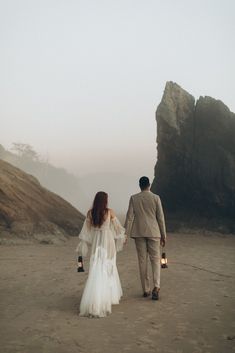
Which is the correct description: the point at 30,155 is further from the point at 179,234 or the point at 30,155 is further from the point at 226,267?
the point at 226,267

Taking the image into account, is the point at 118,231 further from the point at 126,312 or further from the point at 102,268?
the point at 126,312

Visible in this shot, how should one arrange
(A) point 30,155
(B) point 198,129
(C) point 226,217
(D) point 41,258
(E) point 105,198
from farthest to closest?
(A) point 30,155 → (B) point 198,129 → (C) point 226,217 → (D) point 41,258 → (E) point 105,198

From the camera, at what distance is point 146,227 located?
7.50 m

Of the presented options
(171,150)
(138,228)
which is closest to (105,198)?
(138,228)

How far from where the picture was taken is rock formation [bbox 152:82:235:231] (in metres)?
19.2

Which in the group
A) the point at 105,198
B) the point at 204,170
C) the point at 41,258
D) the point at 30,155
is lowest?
the point at 41,258

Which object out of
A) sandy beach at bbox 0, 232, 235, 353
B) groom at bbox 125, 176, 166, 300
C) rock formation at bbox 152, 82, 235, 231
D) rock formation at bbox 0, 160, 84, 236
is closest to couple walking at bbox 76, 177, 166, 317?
groom at bbox 125, 176, 166, 300

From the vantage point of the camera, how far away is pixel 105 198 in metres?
6.80

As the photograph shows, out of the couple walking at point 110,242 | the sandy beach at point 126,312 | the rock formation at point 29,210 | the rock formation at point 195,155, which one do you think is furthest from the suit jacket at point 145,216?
the rock formation at point 195,155

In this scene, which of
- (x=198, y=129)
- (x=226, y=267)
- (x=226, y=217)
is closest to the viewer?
(x=226, y=267)

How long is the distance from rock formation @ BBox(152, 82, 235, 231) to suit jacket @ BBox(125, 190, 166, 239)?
12111mm

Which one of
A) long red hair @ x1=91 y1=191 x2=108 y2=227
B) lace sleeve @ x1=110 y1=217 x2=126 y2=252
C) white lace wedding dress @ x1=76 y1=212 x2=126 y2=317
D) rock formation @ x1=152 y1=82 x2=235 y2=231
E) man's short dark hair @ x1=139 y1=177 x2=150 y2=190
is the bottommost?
white lace wedding dress @ x1=76 y1=212 x2=126 y2=317

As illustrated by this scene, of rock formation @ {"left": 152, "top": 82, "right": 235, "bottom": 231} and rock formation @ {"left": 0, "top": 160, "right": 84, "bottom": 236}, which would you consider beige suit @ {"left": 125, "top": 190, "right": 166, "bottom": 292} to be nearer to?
rock formation @ {"left": 0, "top": 160, "right": 84, "bottom": 236}

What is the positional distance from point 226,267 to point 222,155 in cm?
957
